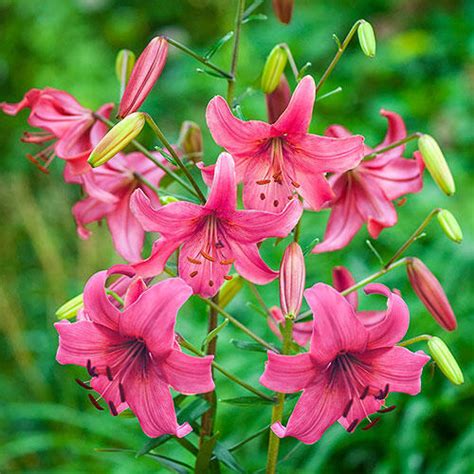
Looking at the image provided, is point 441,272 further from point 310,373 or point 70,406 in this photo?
point 310,373

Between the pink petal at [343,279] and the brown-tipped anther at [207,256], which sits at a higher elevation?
the brown-tipped anther at [207,256]

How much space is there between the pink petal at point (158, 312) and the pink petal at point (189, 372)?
0.05 feet

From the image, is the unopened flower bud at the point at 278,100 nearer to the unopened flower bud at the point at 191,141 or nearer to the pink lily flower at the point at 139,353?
the unopened flower bud at the point at 191,141

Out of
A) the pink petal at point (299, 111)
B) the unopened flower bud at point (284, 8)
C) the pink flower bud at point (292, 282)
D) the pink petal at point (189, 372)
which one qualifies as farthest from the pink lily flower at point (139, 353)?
the unopened flower bud at point (284, 8)

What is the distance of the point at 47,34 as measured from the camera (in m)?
3.64

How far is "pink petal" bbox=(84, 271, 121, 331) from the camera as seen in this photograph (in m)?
0.84

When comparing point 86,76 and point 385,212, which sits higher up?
point 385,212

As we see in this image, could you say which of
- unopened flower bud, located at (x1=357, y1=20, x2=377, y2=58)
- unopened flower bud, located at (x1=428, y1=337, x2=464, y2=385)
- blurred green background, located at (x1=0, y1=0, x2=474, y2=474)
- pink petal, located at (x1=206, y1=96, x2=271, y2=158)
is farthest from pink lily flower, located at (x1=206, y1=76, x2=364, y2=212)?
blurred green background, located at (x1=0, y1=0, x2=474, y2=474)

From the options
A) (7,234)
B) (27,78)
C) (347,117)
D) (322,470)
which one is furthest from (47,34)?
(322,470)

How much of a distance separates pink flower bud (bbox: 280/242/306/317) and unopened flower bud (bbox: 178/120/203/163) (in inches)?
9.8

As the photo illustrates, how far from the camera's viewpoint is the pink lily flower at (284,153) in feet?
2.78

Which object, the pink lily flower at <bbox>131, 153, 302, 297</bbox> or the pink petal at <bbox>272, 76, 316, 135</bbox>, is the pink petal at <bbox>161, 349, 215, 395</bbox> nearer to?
the pink lily flower at <bbox>131, 153, 302, 297</bbox>

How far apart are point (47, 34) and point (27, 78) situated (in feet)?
0.74

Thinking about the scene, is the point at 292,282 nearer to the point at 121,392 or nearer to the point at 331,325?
the point at 331,325
